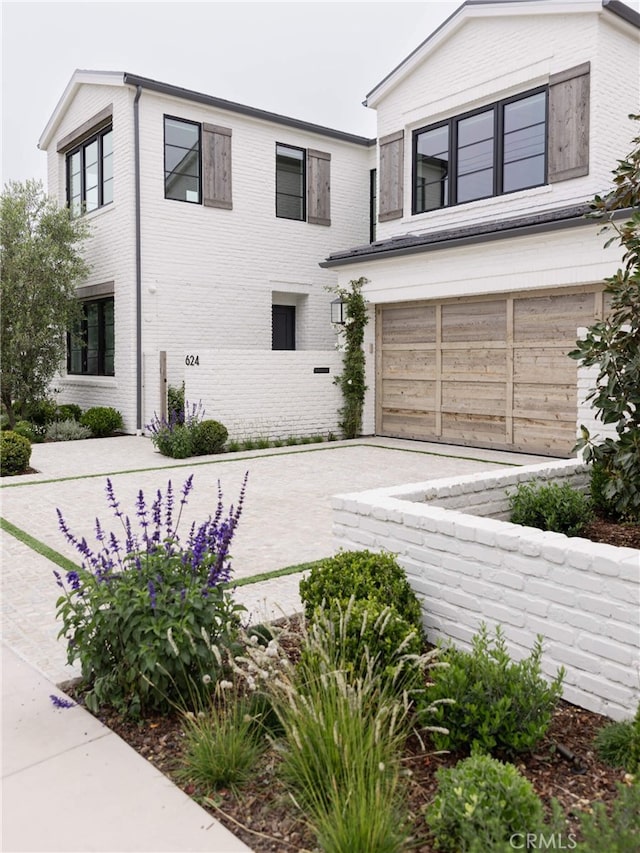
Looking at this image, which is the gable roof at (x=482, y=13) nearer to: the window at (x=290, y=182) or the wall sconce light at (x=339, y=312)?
the window at (x=290, y=182)

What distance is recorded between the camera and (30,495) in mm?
8273

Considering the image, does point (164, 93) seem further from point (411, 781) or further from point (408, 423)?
point (411, 781)

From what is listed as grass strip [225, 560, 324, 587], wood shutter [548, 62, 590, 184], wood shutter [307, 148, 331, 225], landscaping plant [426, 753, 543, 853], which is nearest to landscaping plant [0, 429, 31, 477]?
grass strip [225, 560, 324, 587]

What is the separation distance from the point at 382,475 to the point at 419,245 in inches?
177

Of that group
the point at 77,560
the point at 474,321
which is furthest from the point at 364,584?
the point at 474,321

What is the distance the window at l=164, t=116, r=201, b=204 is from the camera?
14.1m

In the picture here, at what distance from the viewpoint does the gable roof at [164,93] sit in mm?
13430

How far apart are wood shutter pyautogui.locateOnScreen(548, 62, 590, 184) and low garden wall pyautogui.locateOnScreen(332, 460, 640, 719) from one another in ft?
28.0

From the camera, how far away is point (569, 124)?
36.0 feet

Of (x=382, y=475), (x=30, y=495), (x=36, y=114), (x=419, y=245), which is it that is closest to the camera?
(x=30, y=495)

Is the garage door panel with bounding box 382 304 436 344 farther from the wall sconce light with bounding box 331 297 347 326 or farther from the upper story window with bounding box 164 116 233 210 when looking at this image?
the upper story window with bounding box 164 116 233 210

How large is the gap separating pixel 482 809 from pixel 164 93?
14207mm

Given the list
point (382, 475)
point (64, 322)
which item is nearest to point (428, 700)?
point (382, 475)

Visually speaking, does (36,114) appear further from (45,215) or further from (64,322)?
(64,322)
